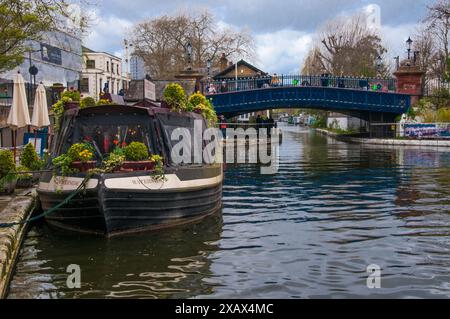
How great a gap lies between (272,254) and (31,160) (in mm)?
8588

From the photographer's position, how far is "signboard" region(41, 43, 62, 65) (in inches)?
1861

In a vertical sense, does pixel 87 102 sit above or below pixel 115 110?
above

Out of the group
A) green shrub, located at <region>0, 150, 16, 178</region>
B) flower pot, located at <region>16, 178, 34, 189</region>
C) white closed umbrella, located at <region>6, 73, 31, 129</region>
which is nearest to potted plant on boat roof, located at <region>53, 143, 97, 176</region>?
green shrub, located at <region>0, 150, 16, 178</region>

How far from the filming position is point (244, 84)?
48.5 metres

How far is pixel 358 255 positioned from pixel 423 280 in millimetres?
1698

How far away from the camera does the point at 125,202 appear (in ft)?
39.5

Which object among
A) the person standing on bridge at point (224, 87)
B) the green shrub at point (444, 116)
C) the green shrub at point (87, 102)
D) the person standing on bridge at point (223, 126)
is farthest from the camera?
the person standing on bridge at point (224, 87)

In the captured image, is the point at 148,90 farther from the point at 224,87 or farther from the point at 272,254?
the point at 224,87

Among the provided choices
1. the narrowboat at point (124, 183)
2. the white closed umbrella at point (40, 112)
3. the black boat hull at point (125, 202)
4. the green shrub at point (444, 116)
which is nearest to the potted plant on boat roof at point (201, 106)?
the narrowboat at point (124, 183)

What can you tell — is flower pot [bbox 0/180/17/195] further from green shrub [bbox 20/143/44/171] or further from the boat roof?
the boat roof

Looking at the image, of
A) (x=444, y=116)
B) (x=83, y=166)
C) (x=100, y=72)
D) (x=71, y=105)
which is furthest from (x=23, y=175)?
(x=100, y=72)

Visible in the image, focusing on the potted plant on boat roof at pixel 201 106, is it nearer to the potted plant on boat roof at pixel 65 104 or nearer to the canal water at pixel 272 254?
the canal water at pixel 272 254

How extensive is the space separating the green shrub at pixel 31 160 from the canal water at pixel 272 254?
3336 mm

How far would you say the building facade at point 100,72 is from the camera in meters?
72.8
